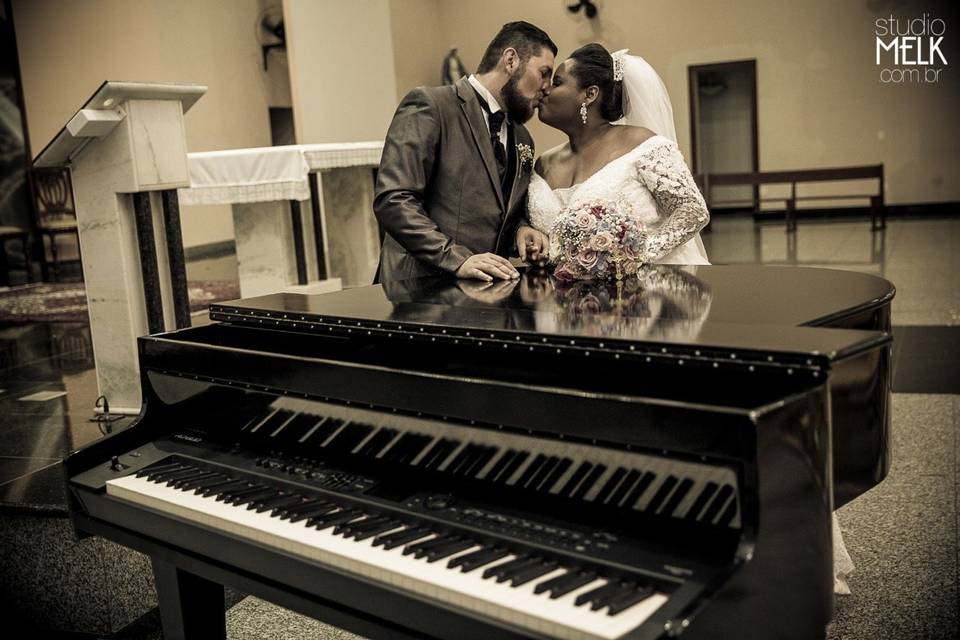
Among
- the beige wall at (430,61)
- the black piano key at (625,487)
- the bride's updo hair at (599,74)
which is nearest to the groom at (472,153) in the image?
the bride's updo hair at (599,74)

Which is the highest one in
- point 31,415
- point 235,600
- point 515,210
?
point 515,210

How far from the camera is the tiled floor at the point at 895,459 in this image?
284 cm

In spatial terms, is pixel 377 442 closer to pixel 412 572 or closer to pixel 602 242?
pixel 412 572

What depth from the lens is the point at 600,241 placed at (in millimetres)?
2381

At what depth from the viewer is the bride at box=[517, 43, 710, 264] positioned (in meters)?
3.06

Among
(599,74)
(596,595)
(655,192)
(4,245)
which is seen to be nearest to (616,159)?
(655,192)

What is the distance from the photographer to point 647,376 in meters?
1.71

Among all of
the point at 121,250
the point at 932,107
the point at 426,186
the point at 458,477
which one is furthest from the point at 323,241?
the point at 458,477

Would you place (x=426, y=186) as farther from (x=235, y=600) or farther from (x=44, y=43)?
(x=44, y=43)

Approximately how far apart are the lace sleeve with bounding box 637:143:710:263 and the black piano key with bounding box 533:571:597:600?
1823 mm

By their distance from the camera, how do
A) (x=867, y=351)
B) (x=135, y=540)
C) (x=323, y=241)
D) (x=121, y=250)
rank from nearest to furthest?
(x=867, y=351), (x=135, y=540), (x=121, y=250), (x=323, y=241)

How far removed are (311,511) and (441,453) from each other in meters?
0.28

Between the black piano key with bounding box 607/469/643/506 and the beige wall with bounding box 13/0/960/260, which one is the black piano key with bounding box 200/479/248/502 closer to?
the black piano key with bounding box 607/469/643/506

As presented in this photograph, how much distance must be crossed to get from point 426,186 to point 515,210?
1.10ft
